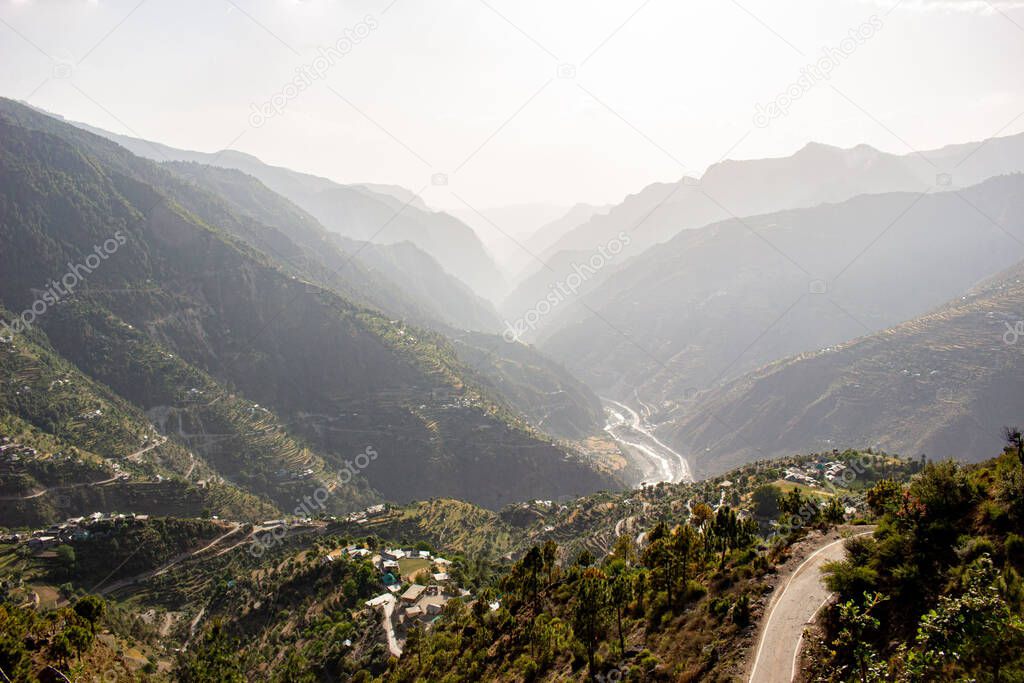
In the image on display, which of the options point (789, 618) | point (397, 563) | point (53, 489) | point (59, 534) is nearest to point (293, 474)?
point (53, 489)

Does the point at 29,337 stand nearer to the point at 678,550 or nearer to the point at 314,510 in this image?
the point at 314,510

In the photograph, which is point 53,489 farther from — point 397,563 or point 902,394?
point 902,394

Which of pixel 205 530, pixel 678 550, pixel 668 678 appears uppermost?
pixel 678 550

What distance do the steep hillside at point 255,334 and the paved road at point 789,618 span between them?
368 feet

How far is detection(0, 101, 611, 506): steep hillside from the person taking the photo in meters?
135

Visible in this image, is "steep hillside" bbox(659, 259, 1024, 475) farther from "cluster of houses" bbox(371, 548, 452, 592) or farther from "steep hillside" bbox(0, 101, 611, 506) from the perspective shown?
"cluster of houses" bbox(371, 548, 452, 592)

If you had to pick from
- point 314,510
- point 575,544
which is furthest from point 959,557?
point 314,510

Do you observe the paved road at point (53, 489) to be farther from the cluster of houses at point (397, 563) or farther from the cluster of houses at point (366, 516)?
the cluster of houses at point (397, 563)

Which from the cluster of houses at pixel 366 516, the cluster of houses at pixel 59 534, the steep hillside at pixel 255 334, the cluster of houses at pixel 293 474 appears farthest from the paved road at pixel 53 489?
the cluster of houses at pixel 366 516

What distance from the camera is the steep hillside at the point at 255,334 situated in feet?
444

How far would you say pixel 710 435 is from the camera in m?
193

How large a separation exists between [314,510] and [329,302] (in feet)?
266

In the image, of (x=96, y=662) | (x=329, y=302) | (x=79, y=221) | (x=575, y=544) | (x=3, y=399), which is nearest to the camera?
(x=96, y=662)

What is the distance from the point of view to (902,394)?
508 feet
